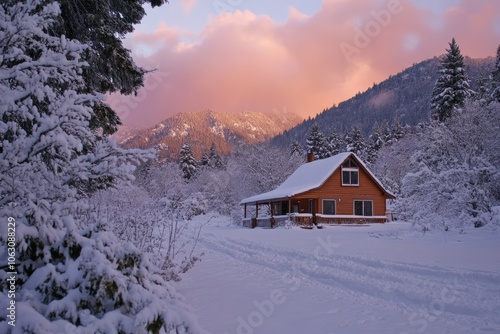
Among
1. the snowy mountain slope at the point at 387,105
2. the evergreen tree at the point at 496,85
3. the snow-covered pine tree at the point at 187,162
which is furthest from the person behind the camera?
the snowy mountain slope at the point at 387,105

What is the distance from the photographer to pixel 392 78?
187000 mm

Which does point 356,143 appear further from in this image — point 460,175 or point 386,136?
point 460,175

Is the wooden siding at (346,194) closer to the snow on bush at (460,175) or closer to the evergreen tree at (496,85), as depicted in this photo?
the snow on bush at (460,175)

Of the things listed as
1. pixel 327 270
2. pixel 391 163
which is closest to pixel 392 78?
A: pixel 391 163

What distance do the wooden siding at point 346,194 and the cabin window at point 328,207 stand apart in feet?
1.02

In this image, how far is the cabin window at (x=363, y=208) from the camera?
114 feet

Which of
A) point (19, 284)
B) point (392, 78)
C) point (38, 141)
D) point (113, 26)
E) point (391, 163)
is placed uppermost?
point (392, 78)

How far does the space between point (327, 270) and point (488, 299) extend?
11.8 ft

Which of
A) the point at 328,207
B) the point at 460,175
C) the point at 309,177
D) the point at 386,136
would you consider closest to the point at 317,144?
the point at 386,136

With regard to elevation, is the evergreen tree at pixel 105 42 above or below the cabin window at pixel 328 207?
above

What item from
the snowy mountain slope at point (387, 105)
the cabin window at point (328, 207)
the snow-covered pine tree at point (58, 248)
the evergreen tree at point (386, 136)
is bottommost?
the snow-covered pine tree at point (58, 248)

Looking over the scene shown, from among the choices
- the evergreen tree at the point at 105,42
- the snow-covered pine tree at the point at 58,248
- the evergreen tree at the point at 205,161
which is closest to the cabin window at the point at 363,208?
A: the evergreen tree at the point at 105,42

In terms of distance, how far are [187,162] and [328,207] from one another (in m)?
48.0

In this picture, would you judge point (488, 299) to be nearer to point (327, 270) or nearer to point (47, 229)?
point (327, 270)
